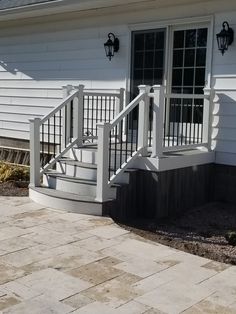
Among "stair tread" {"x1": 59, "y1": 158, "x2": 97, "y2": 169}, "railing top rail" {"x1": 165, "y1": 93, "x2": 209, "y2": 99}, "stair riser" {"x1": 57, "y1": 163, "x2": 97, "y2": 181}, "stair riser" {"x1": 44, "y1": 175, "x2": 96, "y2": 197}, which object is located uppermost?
"railing top rail" {"x1": 165, "y1": 93, "x2": 209, "y2": 99}

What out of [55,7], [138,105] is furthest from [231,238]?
[55,7]

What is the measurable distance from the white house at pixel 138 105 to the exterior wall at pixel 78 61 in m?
0.02

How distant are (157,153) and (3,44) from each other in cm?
585

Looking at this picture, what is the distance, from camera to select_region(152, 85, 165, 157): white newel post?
6352mm

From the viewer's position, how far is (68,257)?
182 inches

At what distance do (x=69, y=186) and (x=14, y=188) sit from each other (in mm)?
1639

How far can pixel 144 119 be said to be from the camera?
655 cm

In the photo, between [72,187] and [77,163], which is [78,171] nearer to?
[77,163]

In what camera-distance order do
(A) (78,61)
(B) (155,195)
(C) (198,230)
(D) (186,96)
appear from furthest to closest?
(A) (78,61)
(D) (186,96)
(B) (155,195)
(C) (198,230)

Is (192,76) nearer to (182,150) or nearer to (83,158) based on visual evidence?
(182,150)

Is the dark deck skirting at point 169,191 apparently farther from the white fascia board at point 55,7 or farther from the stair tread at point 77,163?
the white fascia board at point 55,7

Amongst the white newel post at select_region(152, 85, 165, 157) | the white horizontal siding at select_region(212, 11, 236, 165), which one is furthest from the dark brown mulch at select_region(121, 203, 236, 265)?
the white newel post at select_region(152, 85, 165, 157)

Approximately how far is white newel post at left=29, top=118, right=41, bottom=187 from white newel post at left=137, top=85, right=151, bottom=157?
1545 millimetres

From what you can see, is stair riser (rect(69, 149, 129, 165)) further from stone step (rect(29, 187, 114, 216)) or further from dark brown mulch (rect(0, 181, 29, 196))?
dark brown mulch (rect(0, 181, 29, 196))
